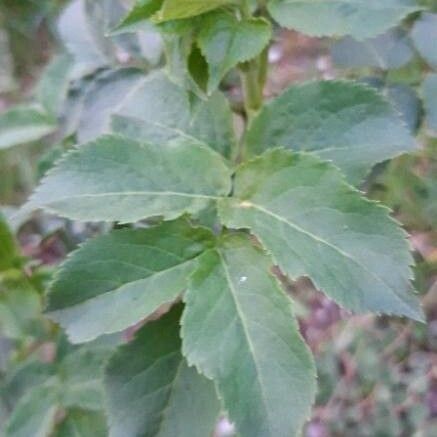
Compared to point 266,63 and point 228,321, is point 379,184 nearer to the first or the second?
point 266,63

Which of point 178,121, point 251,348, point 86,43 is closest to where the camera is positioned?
point 251,348

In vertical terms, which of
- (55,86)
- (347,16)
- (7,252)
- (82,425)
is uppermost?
(347,16)

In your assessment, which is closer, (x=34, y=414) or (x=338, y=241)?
(x=338, y=241)

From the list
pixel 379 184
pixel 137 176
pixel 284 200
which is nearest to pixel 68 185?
pixel 137 176

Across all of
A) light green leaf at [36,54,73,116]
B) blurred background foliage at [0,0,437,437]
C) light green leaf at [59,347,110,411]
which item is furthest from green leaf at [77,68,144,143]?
light green leaf at [59,347,110,411]

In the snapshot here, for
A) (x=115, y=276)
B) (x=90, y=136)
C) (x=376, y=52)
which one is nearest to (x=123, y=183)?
(x=115, y=276)

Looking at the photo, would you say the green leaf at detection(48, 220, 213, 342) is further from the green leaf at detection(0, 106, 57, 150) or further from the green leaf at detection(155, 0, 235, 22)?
the green leaf at detection(0, 106, 57, 150)

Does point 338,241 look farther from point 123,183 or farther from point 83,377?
point 83,377
